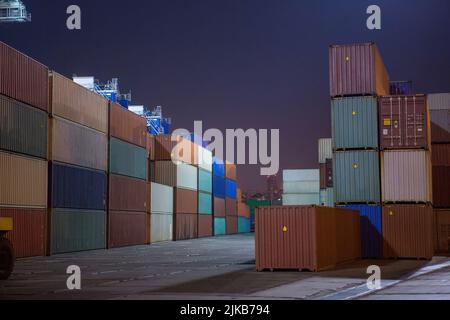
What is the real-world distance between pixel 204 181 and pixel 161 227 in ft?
60.2

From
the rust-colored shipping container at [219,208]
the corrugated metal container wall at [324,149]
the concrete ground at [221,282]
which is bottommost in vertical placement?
the concrete ground at [221,282]

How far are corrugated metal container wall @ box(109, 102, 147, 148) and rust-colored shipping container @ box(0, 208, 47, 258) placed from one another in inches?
504

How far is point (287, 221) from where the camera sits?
2472 centimetres

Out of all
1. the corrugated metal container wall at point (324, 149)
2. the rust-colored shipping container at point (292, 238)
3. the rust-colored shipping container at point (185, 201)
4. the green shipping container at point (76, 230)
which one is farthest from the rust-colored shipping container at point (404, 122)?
the rust-colored shipping container at point (185, 201)

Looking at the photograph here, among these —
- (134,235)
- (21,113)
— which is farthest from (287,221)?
(134,235)

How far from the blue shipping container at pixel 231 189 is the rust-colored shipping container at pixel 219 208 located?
3.84 metres

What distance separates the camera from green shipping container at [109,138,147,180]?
49031 mm

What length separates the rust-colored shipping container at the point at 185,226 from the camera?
222 feet

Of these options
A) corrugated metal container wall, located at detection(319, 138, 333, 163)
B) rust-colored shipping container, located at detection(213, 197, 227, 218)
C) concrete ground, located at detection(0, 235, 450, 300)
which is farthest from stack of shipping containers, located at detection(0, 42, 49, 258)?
rust-colored shipping container, located at detection(213, 197, 227, 218)

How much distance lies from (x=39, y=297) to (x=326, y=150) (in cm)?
5054

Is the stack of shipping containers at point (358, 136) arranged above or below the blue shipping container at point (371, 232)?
above

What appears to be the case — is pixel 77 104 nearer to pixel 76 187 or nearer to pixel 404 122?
pixel 76 187

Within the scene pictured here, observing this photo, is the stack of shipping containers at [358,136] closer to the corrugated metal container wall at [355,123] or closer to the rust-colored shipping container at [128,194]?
the corrugated metal container wall at [355,123]

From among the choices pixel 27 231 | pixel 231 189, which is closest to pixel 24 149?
pixel 27 231
